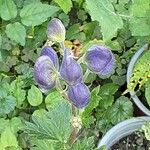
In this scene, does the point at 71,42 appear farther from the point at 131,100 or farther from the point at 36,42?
the point at 131,100

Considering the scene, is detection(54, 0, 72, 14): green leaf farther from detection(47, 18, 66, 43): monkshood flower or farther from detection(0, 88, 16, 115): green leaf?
detection(47, 18, 66, 43): monkshood flower

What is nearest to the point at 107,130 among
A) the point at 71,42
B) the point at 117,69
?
the point at 117,69

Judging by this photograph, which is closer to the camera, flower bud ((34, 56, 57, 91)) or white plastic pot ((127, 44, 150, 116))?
flower bud ((34, 56, 57, 91))

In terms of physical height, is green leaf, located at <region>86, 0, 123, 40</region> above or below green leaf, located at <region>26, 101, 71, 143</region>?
above

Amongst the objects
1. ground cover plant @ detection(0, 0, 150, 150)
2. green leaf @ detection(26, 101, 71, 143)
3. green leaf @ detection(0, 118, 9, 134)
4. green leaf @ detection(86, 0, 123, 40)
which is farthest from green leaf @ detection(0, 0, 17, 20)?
green leaf @ detection(26, 101, 71, 143)

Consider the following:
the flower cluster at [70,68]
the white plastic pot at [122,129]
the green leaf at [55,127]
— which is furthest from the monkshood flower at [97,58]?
the white plastic pot at [122,129]

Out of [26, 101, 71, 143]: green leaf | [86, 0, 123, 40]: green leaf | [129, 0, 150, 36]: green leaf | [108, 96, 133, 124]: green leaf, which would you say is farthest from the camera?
[108, 96, 133, 124]: green leaf

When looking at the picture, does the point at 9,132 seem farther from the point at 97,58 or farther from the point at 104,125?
the point at 97,58
